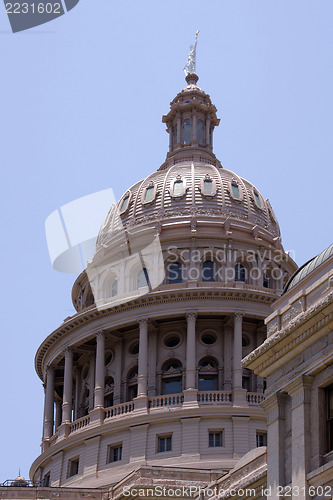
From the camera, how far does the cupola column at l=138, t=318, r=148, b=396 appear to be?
73.2 meters

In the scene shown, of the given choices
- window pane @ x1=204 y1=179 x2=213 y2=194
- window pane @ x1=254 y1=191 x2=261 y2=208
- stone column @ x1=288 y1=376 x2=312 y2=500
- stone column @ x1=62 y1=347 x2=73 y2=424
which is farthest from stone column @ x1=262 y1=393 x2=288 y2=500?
window pane @ x1=254 y1=191 x2=261 y2=208

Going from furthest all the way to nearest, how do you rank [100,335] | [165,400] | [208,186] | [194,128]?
1. [194,128]
2. [208,186]
3. [100,335]
4. [165,400]

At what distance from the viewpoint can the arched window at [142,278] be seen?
7969cm

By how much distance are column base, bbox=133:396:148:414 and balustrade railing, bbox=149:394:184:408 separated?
541 mm

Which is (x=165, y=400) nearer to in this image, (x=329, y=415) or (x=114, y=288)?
(x=114, y=288)

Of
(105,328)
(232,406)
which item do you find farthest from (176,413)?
(105,328)

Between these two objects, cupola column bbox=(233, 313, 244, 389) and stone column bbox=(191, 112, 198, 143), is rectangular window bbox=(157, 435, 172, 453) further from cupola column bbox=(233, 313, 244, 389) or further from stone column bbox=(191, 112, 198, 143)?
stone column bbox=(191, 112, 198, 143)

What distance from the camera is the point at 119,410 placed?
7312cm

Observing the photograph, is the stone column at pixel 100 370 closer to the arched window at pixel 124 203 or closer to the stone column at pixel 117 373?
the stone column at pixel 117 373

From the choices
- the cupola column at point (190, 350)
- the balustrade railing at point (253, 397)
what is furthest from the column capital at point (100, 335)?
the balustrade railing at point (253, 397)

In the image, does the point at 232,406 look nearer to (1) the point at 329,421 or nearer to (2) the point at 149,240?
(2) the point at 149,240

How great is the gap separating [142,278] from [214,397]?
12434 millimetres

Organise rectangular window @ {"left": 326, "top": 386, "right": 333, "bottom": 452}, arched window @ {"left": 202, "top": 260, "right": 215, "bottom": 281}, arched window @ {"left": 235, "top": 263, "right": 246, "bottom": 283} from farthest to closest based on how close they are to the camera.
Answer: arched window @ {"left": 235, "top": 263, "right": 246, "bottom": 283}
arched window @ {"left": 202, "top": 260, "right": 215, "bottom": 281}
rectangular window @ {"left": 326, "top": 386, "right": 333, "bottom": 452}

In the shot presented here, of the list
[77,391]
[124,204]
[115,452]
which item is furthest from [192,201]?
[115,452]
